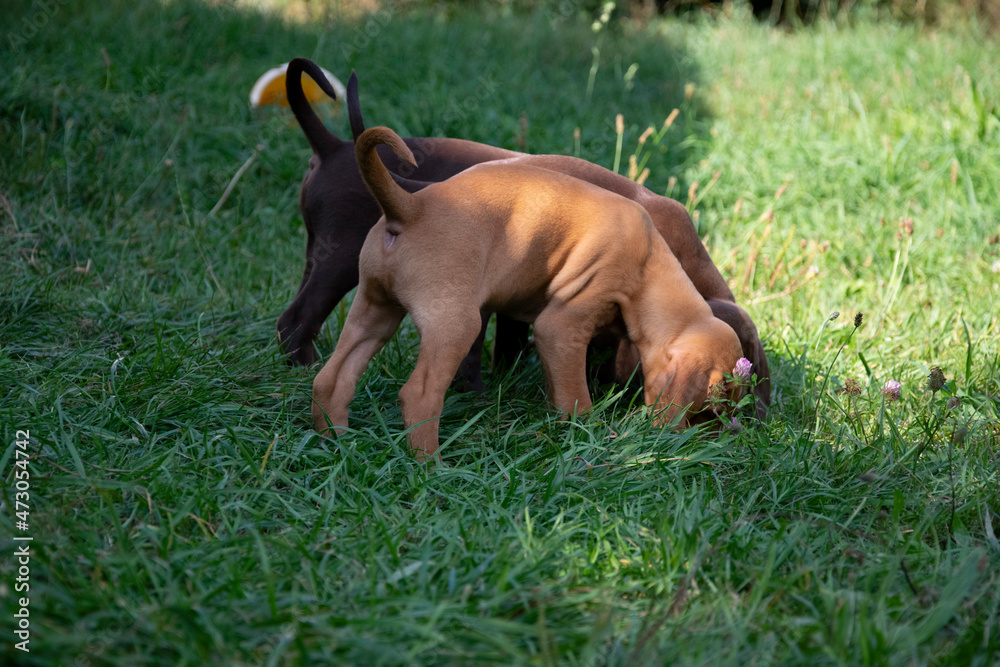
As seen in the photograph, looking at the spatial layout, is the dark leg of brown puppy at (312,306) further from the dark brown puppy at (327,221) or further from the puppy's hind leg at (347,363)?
the puppy's hind leg at (347,363)

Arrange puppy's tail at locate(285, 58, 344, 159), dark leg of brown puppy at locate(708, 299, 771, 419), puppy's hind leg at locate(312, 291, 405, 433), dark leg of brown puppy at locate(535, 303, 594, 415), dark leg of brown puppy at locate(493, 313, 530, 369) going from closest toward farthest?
puppy's hind leg at locate(312, 291, 405, 433)
dark leg of brown puppy at locate(535, 303, 594, 415)
puppy's tail at locate(285, 58, 344, 159)
dark leg of brown puppy at locate(708, 299, 771, 419)
dark leg of brown puppy at locate(493, 313, 530, 369)

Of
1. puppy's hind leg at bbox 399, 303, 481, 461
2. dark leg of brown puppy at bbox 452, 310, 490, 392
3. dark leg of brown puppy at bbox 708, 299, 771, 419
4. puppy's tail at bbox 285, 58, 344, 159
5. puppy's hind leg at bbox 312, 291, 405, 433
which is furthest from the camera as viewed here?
dark leg of brown puppy at bbox 452, 310, 490, 392

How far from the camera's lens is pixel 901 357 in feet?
13.6

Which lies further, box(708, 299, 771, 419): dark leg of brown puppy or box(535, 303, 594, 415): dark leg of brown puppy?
box(708, 299, 771, 419): dark leg of brown puppy

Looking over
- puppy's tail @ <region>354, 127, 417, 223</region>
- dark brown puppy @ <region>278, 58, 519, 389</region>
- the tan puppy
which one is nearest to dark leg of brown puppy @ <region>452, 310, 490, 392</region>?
dark brown puppy @ <region>278, 58, 519, 389</region>

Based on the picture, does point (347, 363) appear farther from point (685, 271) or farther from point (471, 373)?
point (685, 271)

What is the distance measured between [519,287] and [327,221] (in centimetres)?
94

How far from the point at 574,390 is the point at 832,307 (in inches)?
90.7

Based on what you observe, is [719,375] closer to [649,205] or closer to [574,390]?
[574,390]

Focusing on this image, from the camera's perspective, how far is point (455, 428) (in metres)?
3.31

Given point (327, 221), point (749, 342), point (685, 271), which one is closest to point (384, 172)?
point (327, 221)

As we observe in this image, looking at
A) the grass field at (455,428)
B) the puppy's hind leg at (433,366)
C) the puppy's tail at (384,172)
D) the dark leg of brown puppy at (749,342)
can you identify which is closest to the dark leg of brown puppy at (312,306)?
the grass field at (455,428)

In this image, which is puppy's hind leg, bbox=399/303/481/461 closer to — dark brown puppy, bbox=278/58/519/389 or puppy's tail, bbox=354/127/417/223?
puppy's tail, bbox=354/127/417/223

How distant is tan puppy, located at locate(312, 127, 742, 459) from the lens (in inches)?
111
